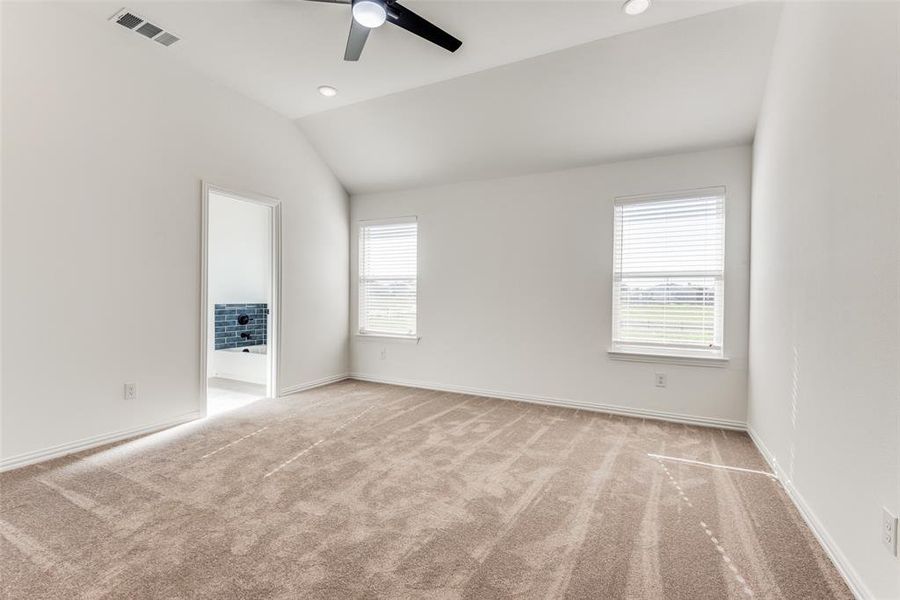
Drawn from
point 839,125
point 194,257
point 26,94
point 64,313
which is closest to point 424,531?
point 839,125

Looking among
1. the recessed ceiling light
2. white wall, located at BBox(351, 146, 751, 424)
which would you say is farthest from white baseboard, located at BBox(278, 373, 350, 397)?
the recessed ceiling light

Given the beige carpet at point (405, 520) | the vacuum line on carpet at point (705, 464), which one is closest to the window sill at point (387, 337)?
the beige carpet at point (405, 520)

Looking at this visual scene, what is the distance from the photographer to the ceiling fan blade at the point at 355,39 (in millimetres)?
2465

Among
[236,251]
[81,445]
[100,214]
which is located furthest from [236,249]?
[81,445]

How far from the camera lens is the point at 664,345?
12.7 ft

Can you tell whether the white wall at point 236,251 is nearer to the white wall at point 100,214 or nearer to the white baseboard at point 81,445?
the white wall at point 100,214

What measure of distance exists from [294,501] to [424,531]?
770mm

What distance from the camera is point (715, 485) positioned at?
2.50 metres

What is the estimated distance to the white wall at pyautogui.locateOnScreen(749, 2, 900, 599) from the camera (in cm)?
143

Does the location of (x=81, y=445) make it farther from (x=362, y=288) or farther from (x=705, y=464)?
(x=705, y=464)

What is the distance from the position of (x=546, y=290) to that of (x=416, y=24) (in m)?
2.71

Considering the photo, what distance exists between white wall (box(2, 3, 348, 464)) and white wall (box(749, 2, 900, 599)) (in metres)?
4.31

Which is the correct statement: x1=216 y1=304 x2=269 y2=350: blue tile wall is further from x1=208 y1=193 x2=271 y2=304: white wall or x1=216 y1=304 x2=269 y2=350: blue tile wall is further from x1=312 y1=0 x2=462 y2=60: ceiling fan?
x1=312 y1=0 x2=462 y2=60: ceiling fan

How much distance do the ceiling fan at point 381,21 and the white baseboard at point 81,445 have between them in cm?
321
